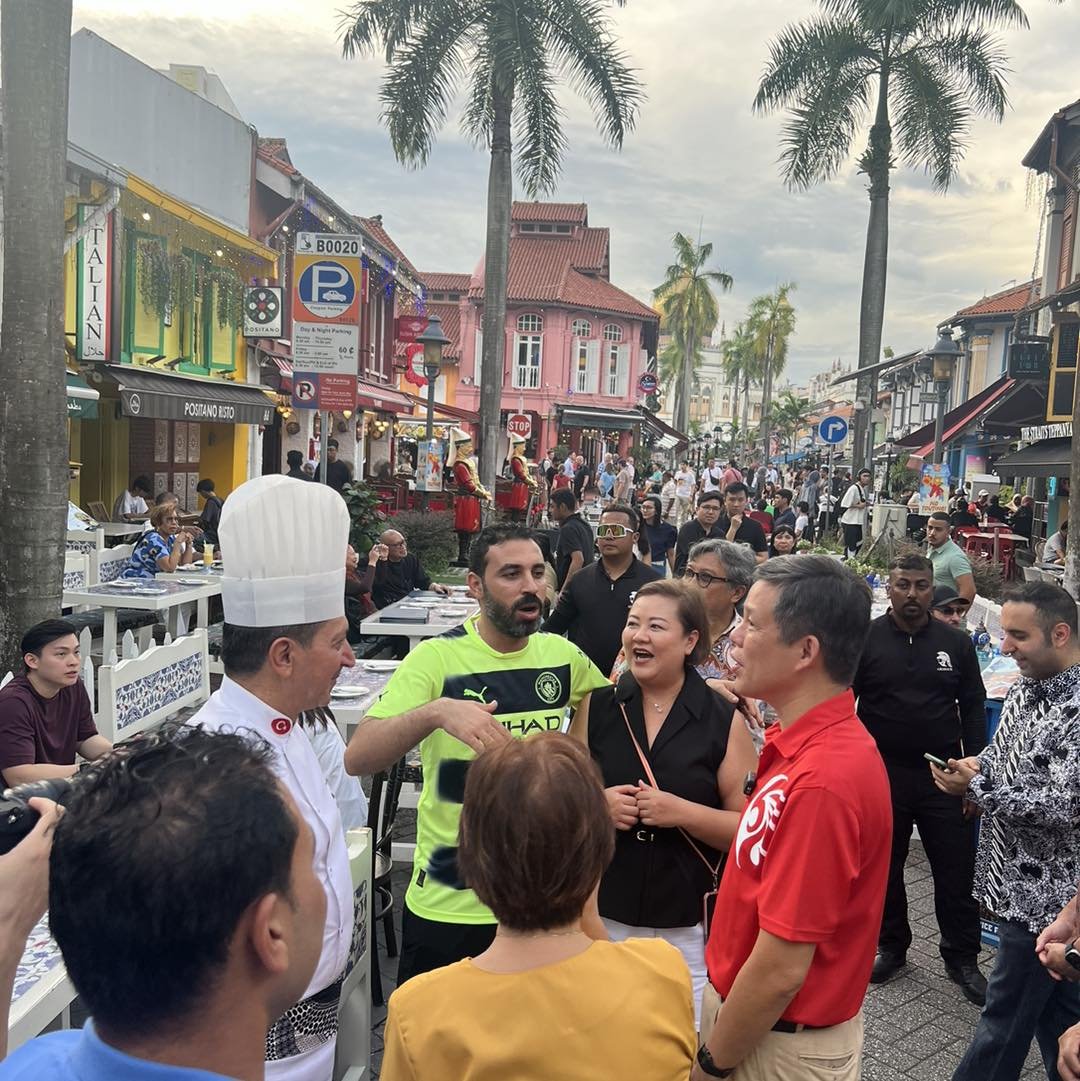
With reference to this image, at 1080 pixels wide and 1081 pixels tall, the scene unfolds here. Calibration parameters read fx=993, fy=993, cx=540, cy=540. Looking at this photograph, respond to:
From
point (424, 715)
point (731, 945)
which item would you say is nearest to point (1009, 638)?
point (731, 945)

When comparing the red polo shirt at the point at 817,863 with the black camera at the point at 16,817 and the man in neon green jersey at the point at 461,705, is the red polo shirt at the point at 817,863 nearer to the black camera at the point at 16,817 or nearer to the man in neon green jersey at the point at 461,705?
the man in neon green jersey at the point at 461,705

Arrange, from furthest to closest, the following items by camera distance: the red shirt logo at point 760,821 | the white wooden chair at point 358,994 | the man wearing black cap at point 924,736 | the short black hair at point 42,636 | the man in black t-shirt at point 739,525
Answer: the man in black t-shirt at point 739,525 → the short black hair at point 42,636 → the man wearing black cap at point 924,736 → the white wooden chair at point 358,994 → the red shirt logo at point 760,821

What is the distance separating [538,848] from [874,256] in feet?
72.4

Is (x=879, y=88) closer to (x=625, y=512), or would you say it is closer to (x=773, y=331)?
(x=625, y=512)

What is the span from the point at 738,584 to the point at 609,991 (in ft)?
11.3

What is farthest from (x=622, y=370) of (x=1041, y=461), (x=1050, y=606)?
(x=1050, y=606)

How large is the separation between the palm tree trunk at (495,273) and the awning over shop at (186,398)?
438 centimetres

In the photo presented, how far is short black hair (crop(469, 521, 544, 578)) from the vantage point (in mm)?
3283

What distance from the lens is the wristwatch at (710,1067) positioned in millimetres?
2166

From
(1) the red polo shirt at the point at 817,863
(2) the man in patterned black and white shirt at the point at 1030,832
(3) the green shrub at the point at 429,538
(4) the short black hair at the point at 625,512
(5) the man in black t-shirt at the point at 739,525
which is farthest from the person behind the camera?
(3) the green shrub at the point at 429,538

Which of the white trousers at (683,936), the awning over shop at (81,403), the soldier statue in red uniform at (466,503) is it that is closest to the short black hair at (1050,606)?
the white trousers at (683,936)

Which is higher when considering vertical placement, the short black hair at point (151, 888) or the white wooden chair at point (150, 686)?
the short black hair at point (151, 888)

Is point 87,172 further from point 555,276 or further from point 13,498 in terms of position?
point 555,276

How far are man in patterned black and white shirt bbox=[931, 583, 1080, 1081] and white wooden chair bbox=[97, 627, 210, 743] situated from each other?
4.64 metres
